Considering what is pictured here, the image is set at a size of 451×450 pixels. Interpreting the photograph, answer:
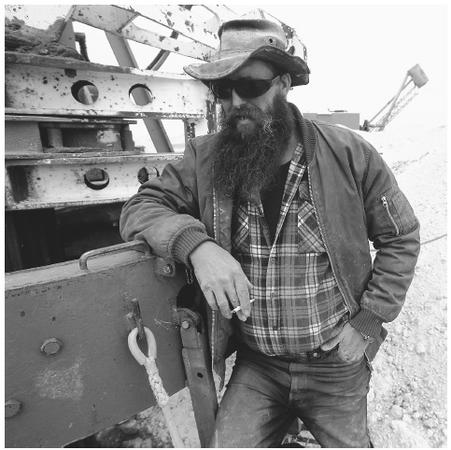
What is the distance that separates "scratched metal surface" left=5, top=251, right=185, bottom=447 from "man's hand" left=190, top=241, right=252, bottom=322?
0.21 metres

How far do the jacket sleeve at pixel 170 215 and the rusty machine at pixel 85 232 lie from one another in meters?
0.10

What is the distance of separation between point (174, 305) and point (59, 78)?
5.66 ft

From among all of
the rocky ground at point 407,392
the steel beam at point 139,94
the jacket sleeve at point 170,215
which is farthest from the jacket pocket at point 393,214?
the steel beam at point 139,94

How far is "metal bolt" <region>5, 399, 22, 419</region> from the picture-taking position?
4.04 feet

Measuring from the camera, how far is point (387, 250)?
1737 mm

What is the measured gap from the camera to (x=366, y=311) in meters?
1.70

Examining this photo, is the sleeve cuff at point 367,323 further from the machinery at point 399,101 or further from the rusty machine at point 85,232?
the machinery at point 399,101

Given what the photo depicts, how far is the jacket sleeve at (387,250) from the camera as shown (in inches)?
66.4

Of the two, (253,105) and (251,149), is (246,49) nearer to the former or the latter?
(253,105)

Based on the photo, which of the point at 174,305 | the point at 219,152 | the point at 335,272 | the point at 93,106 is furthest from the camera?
the point at 93,106

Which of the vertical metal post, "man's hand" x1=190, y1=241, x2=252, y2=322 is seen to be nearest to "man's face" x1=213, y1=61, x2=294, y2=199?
"man's hand" x1=190, y1=241, x2=252, y2=322

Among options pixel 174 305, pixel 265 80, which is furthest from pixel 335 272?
pixel 265 80

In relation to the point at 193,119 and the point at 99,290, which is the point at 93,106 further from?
the point at 99,290

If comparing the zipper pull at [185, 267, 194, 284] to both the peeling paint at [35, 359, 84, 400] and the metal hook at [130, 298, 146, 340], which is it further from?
the peeling paint at [35, 359, 84, 400]
